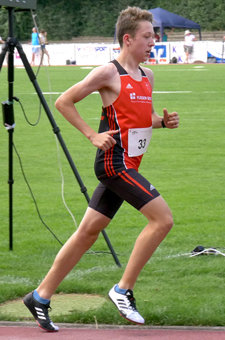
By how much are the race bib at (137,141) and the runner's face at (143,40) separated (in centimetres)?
50

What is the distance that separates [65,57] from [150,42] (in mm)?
41154

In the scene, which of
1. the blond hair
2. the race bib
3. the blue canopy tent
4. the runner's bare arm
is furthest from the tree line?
the runner's bare arm

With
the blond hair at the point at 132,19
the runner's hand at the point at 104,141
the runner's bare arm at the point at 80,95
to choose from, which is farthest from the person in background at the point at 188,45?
the runner's hand at the point at 104,141

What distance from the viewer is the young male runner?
4.25 meters

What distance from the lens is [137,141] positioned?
4406 millimetres

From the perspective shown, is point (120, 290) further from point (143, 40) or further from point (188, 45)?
point (188, 45)

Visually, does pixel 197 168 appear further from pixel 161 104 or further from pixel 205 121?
pixel 161 104

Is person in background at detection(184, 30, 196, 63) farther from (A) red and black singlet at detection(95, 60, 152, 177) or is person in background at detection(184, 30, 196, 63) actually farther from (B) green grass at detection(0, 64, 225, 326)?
(A) red and black singlet at detection(95, 60, 152, 177)

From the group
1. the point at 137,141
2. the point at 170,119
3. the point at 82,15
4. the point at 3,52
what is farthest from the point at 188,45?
the point at 137,141

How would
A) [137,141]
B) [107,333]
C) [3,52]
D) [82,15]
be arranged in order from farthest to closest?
[82,15] → [3,52] → [137,141] → [107,333]

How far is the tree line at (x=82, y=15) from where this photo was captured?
67375 mm

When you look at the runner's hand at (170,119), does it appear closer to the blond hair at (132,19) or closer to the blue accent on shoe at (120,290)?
the blond hair at (132,19)

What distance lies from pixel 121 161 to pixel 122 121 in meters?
0.26

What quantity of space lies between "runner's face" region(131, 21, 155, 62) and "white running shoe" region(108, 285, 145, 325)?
1.55m
